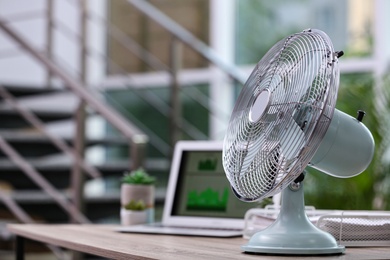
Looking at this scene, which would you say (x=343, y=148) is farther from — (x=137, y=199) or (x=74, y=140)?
(x=74, y=140)

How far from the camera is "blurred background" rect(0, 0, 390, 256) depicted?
11.9ft

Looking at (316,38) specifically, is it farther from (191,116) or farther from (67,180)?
(191,116)

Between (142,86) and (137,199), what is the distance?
3.04m

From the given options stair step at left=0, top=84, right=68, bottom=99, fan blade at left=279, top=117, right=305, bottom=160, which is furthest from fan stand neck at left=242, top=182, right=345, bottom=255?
stair step at left=0, top=84, right=68, bottom=99

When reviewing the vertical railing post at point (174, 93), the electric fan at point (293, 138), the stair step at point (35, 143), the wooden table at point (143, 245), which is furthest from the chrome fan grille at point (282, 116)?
the stair step at point (35, 143)

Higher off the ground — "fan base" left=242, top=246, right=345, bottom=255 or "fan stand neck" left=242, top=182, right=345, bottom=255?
"fan stand neck" left=242, top=182, right=345, bottom=255

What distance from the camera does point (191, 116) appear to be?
5.04m

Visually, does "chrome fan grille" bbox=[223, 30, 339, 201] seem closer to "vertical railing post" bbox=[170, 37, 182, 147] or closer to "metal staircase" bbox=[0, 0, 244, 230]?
"metal staircase" bbox=[0, 0, 244, 230]

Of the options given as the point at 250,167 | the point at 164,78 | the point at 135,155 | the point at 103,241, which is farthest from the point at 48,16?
the point at 250,167

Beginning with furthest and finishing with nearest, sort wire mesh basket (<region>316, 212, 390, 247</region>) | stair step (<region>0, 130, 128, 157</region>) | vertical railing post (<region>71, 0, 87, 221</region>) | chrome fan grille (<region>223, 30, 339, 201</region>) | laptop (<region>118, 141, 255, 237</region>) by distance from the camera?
stair step (<region>0, 130, 128, 157</region>) → vertical railing post (<region>71, 0, 87, 221</region>) → laptop (<region>118, 141, 255, 237</region>) → wire mesh basket (<region>316, 212, 390, 247</region>) → chrome fan grille (<region>223, 30, 339, 201</region>)

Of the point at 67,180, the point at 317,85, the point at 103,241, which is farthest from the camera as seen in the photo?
the point at 67,180

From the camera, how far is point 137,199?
7.36 ft

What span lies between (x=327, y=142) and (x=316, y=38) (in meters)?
0.18

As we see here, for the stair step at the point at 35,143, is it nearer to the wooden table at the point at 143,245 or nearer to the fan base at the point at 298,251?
the wooden table at the point at 143,245
